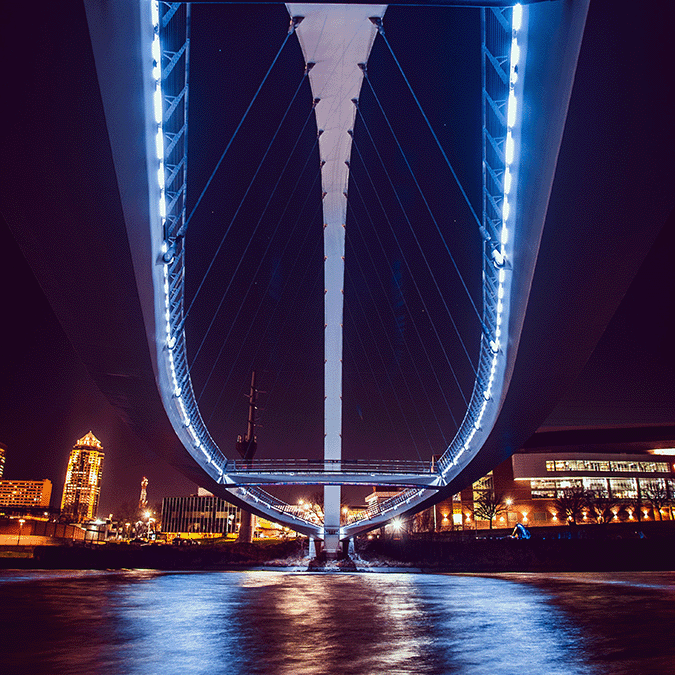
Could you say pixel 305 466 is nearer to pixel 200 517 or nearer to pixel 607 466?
pixel 607 466

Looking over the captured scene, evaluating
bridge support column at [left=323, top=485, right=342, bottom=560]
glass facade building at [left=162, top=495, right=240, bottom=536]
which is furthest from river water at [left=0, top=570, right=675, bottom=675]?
glass facade building at [left=162, top=495, right=240, bottom=536]

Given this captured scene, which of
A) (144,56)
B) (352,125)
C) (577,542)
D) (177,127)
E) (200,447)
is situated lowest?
(577,542)

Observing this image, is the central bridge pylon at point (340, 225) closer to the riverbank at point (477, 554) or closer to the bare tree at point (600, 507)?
the riverbank at point (477, 554)

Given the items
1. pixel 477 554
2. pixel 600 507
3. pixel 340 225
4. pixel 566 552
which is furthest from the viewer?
pixel 600 507

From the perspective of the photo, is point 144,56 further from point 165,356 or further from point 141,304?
point 165,356

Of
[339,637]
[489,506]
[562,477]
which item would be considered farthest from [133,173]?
[562,477]

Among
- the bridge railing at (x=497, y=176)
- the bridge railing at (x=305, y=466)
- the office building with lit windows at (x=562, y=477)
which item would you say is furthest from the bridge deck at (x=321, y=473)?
the office building with lit windows at (x=562, y=477)

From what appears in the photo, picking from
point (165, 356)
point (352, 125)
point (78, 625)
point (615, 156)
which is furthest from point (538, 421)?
point (352, 125)
